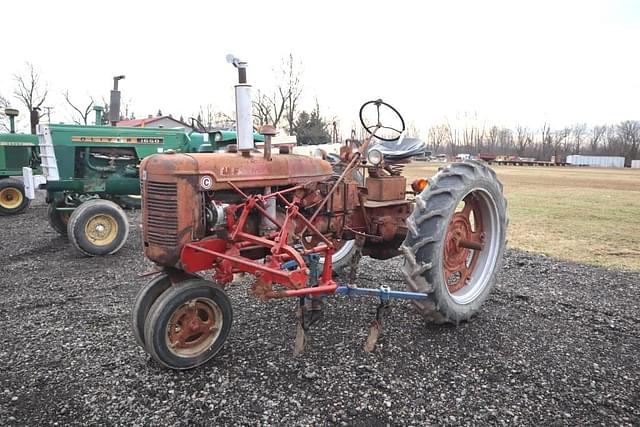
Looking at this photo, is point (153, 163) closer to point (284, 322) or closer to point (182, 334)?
point (182, 334)

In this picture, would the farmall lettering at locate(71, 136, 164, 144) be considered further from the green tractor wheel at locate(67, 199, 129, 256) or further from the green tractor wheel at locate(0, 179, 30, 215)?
the green tractor wheel at locate(0, 179, 30, 215)

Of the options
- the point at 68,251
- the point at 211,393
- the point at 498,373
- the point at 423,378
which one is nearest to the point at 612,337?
the point at 498,373

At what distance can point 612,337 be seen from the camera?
3.67m

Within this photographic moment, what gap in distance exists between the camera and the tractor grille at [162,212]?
9.89 feet

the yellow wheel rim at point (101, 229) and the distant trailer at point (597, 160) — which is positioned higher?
the distant trailer at point (597, 160)

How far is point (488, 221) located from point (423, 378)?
1906 millimetres

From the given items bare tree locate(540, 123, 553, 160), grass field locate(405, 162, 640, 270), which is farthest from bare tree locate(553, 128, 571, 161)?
grass field locate(405, 162, 640, 270)

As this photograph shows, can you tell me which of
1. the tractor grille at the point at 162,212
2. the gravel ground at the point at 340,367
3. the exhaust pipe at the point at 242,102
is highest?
the exhaust pipe at the point at 242,102

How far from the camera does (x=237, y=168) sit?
3.25 metres

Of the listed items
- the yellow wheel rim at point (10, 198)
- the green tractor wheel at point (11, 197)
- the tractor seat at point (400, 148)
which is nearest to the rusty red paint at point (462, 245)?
the tractor seat at point (400, 148)

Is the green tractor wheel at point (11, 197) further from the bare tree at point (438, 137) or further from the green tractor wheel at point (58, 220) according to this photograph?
the bare tree at point (438, 137)

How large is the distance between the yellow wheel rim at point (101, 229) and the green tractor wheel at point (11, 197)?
568 cm

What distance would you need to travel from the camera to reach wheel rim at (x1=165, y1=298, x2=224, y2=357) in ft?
9.81

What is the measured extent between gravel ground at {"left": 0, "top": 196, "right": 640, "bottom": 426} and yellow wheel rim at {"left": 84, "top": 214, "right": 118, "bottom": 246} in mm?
1602
